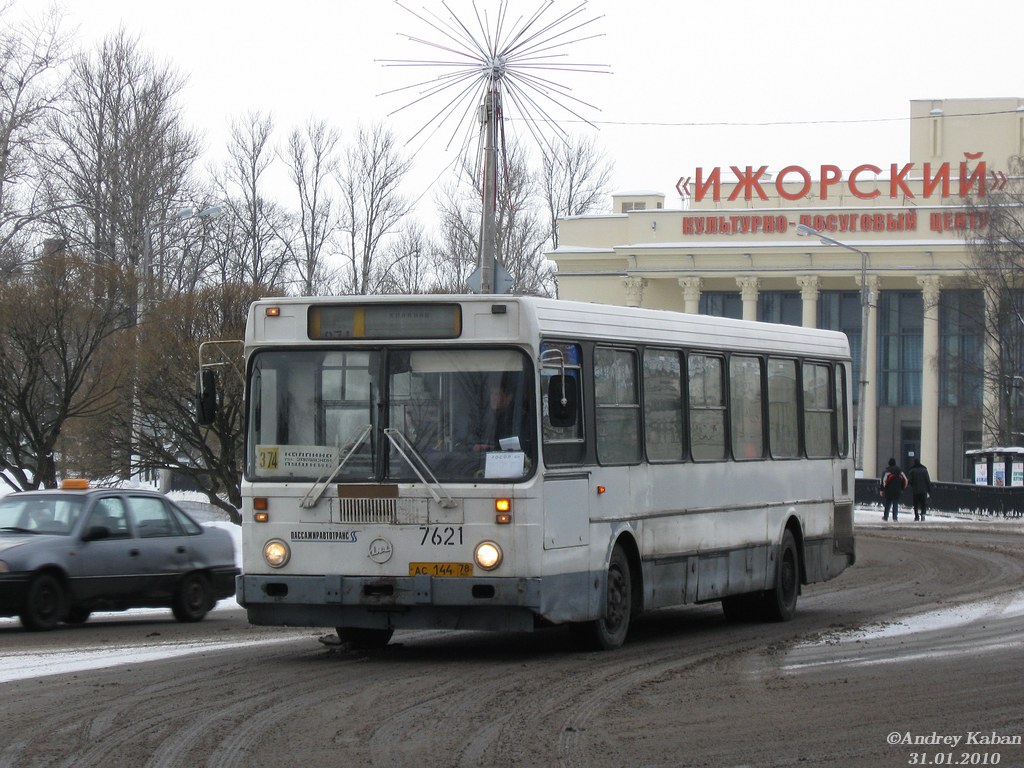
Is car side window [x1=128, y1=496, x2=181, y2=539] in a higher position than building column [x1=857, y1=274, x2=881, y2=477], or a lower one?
lower

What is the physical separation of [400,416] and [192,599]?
5.86 meters

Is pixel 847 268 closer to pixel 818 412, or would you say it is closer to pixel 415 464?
pixel 818 412

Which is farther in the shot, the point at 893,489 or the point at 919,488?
the point at 919,488

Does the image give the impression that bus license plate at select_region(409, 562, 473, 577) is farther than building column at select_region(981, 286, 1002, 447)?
No

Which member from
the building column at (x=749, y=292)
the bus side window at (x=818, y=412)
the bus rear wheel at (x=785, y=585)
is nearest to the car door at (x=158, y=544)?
the bus rear wheel at (x=785, y=585)

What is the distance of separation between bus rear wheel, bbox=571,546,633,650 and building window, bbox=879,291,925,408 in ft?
231

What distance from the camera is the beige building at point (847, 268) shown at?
77.9 m

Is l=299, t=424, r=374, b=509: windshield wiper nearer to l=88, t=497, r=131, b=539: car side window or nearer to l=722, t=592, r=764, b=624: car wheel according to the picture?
l=88, t=497, r=131, b=539: car side window

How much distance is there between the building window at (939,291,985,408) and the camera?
73619 mm

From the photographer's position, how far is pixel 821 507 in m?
18.1

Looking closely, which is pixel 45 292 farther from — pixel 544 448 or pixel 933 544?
pixel 544 448

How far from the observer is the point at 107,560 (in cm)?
1661

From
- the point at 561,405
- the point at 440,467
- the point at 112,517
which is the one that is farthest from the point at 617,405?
the point at 112,517

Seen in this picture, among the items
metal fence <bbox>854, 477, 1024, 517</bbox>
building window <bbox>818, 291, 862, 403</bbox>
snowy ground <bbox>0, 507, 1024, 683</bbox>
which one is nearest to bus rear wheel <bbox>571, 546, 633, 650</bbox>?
snowy ground <bbox>0, 507, 1024, 683</bbox>
